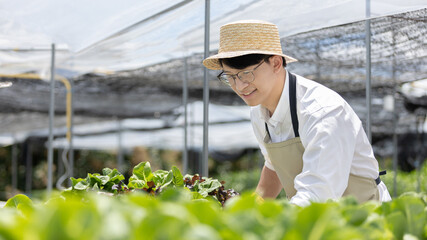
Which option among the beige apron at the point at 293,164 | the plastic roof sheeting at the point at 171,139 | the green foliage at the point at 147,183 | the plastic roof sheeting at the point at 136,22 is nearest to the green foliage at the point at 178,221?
the green foliage at the point at 147,183

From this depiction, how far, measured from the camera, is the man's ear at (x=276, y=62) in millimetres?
1812

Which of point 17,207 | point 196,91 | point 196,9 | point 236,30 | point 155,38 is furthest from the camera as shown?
point 196,91

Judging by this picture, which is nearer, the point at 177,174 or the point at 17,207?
the point at 17,207

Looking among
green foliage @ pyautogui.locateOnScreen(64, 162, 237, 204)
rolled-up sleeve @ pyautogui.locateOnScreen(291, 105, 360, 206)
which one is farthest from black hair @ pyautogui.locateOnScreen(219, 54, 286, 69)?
green foliage @ pyautogui.locateOnScreen(64, 162, 237, 204)

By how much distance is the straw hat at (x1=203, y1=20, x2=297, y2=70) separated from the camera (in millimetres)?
1736

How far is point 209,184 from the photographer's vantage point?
1415mm

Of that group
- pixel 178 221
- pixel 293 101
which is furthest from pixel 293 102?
pixel 178 221

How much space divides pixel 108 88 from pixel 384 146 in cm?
942

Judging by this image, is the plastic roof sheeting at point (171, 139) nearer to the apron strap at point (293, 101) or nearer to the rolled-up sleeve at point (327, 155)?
the apron strap at point (293, 101)

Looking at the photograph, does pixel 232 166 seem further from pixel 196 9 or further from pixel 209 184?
pixel 209 184

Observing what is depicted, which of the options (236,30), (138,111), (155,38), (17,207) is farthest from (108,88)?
(17,207)

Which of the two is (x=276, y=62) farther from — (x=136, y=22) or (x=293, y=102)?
(x=136, y=22)

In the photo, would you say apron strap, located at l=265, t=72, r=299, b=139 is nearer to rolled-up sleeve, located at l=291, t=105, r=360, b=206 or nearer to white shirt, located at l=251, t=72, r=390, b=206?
white shirt, located at l=251, t=72, r=390, b=206

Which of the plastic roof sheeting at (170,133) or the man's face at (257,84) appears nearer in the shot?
the man's face at (257,84)
